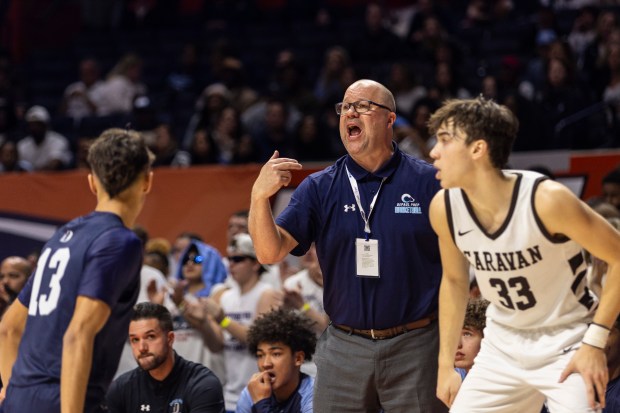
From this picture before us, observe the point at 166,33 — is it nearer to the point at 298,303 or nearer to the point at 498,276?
the point at 298,303

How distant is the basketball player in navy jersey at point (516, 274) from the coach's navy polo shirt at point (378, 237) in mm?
401

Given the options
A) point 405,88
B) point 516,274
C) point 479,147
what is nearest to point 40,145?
point 405,88

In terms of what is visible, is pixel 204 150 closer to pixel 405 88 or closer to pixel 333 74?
pixel 333 74

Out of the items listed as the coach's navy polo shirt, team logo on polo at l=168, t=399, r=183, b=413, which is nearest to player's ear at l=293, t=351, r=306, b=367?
team logo on polo at l=168, t=399, r=183, b=413

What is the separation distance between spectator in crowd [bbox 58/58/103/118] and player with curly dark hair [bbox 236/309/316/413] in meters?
8.66

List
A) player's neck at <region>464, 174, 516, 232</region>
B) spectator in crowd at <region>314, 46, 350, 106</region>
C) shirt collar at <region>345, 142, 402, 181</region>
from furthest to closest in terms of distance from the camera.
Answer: spectator in crowd at <region>314, 46, 350, 106</region>
shirt collar at <region>345, 142, 402, 181</region>
player's neck at <region>464, 174, 516, 232</region>

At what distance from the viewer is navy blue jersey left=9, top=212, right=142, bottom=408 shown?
4430 mm

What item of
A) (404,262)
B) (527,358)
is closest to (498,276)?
(527,358)

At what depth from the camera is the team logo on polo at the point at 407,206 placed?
5043 millimetres

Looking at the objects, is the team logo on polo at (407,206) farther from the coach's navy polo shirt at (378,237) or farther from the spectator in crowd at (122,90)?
the spectator in crowd at (122,90)

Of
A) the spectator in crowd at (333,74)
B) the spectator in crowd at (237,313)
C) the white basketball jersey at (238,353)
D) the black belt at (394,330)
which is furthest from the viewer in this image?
the spectator in crowd at (333,74)

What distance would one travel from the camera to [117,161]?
4.62 m

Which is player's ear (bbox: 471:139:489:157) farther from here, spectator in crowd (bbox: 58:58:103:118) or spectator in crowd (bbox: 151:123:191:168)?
spectator in crowd (bbox: 58:58:103:118)

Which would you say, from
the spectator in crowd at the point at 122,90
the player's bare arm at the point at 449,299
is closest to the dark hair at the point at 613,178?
the player's bare arm at the point at 449,299
